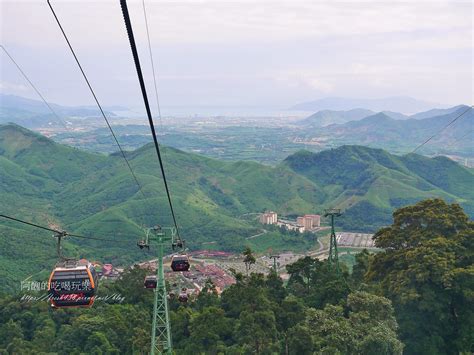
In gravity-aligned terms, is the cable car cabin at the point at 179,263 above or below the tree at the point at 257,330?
above

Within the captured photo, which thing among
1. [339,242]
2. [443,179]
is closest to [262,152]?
[443,179]

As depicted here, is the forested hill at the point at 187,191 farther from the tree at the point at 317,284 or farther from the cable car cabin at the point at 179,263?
the cable car cabin at the point at 179,263

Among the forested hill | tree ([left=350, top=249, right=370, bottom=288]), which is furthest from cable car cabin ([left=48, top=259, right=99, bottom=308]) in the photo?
the forested hill

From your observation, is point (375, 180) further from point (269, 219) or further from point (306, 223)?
point (269, 219)

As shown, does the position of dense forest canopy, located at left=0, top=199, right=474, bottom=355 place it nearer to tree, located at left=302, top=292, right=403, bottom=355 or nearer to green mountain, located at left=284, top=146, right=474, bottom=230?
tree, located at left=302, top=292, right=403, bottom=355

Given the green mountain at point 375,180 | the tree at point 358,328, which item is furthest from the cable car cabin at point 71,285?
the green mountain at point 375,180
